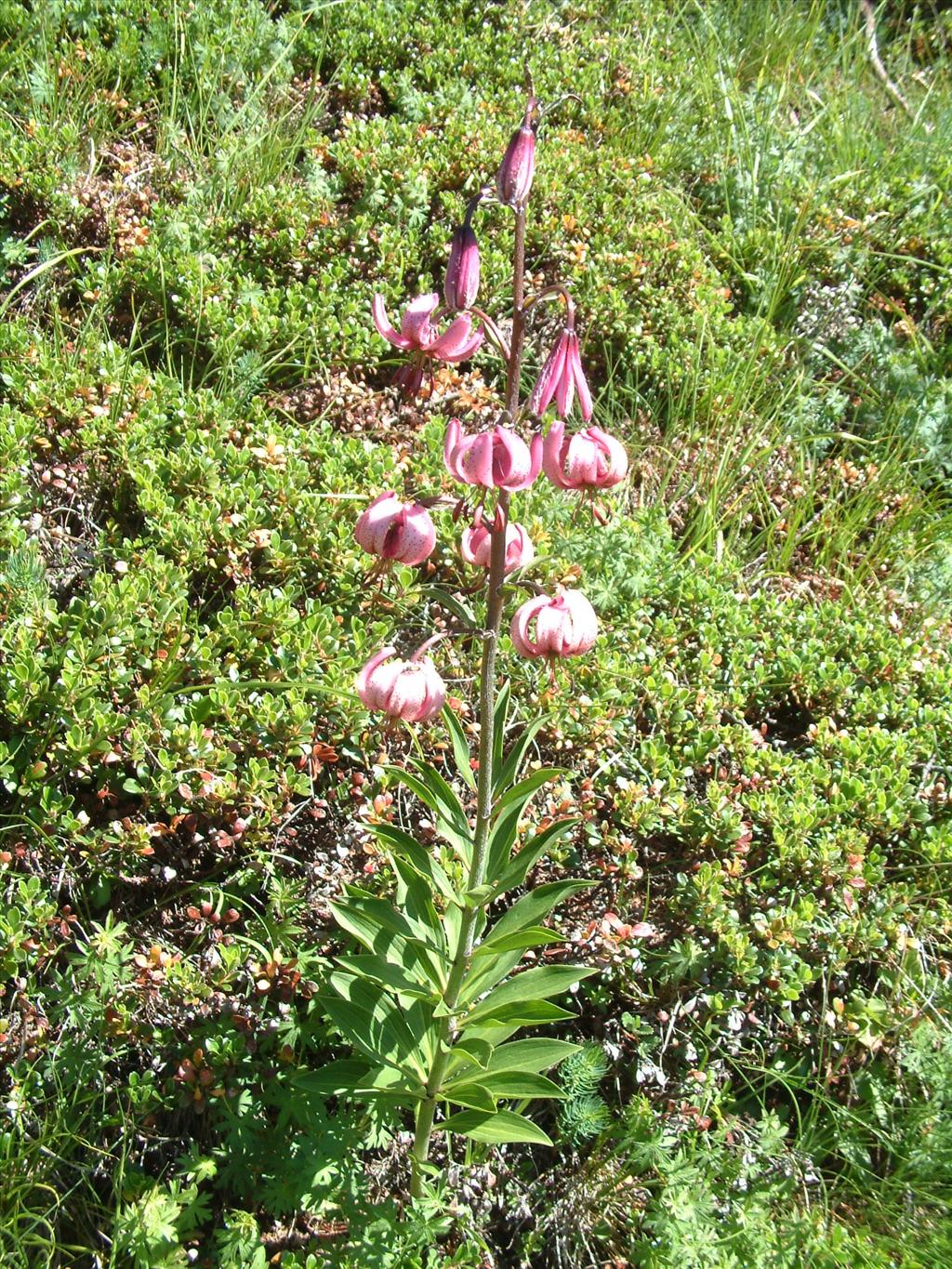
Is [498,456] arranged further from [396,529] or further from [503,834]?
[503,834]

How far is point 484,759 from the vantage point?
65.8 inches

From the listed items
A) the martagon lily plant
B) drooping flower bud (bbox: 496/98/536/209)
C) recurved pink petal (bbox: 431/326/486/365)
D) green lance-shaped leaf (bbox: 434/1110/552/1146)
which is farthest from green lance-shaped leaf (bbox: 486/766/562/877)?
drooping flower bud (bbox: 496/98/536/209)

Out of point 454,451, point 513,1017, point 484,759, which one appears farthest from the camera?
point 513,1017

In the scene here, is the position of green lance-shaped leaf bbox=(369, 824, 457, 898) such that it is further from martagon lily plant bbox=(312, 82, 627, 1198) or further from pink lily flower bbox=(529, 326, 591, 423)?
pink lily flower bbox=(529, 326, 591, 423)

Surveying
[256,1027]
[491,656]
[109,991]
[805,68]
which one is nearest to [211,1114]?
[256,1027]

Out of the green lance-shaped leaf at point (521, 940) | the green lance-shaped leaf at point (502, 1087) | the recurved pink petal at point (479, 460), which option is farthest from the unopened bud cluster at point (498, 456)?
the green lance-shaped leaf at point (502, 1087)

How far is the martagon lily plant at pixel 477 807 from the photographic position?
1.49 m

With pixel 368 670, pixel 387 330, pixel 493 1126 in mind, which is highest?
pixel 387 330

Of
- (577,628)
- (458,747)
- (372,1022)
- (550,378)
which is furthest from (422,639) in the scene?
(550,378)

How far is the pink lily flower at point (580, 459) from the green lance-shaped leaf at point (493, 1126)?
1166 millimetres

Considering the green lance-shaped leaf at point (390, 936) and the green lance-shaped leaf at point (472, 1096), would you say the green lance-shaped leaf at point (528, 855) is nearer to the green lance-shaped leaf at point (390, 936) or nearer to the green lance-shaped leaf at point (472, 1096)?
the green lance-shaped leaf at point (390, 936)

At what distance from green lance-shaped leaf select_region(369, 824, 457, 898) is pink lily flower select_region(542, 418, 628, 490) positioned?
68cm

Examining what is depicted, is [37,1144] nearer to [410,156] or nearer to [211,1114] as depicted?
[211,1114]

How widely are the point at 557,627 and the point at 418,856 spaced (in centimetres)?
57
